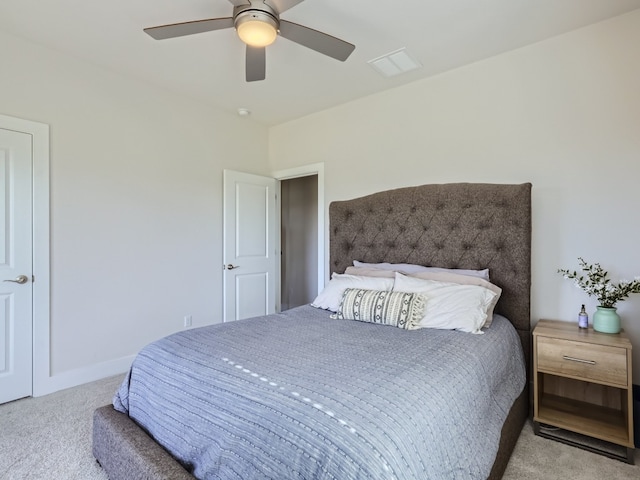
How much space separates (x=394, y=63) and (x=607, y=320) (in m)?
2.34

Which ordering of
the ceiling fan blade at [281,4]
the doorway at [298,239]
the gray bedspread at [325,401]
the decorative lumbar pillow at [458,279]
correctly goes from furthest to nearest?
1. the doorway at [298,239]
2. the decorative lumbar pillow at [458,279]
3. the ceiling fan blade at [281,4]
4. the gray bedspread at [325,401]

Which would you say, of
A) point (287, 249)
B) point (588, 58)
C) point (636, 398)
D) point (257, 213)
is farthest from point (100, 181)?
point (636, 398)

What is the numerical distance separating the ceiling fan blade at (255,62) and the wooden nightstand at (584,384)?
2.39 m

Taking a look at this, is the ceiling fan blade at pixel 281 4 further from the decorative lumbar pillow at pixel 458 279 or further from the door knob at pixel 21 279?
the door knob at pixel 21 279

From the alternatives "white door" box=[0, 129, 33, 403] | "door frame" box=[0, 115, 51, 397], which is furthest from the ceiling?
"white door" box=[0, 129, 33, 403]

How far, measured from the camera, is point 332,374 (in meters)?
1.32

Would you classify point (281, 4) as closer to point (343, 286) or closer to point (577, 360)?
point (343, 286)

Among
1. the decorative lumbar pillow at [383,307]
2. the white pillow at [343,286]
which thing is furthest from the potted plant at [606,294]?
the white pillow at [343,286]

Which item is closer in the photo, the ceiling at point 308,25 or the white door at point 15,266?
the ceiling at point 308,25

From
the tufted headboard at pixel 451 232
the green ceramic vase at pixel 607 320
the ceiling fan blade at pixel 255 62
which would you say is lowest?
the green ceramic vase at pixel 607 320

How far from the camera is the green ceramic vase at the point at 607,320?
6.59 ft

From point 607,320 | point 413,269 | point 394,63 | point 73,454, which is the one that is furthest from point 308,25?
point 73,454

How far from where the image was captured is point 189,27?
71.7 inches

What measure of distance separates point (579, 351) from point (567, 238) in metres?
0.81
